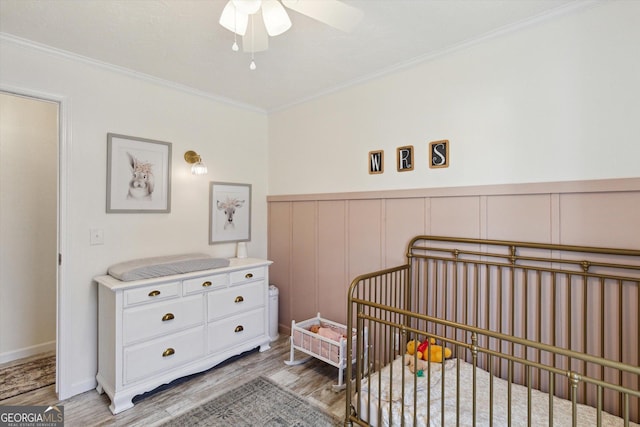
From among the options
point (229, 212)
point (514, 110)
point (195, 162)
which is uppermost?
point (514, 110)

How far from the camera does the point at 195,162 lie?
2867 millimetres

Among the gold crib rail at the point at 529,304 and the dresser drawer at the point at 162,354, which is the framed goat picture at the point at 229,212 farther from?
the gold crib rail at the point at 529,304

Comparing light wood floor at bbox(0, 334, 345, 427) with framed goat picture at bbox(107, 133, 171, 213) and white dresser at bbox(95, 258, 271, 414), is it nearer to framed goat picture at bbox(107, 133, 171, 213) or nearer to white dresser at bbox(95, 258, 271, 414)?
white dresser at bbox(95, 258, 271, 414)

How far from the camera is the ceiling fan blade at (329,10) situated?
1.32m

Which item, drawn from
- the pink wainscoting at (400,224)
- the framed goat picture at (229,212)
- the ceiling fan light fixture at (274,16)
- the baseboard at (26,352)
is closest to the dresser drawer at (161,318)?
the framed goat picture at (229,212)

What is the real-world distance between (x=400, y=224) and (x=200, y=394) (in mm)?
1866

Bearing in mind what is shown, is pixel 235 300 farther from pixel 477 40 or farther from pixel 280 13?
pixel 477 40

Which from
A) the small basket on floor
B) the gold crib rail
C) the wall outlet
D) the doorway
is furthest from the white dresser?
the gold crib rail

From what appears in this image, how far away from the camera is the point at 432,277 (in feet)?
7.34

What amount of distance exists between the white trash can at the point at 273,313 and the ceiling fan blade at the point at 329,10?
2412 mm

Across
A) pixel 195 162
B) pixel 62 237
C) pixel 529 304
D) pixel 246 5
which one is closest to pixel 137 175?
pixel 195 162

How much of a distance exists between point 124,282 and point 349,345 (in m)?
1.52

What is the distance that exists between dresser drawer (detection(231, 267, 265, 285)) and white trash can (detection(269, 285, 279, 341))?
34cm

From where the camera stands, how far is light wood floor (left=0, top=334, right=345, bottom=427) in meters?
1.97
